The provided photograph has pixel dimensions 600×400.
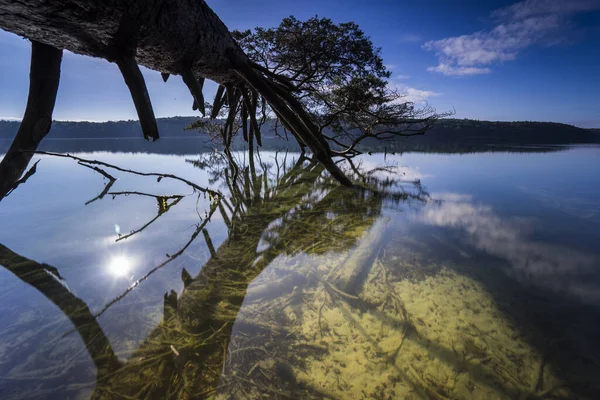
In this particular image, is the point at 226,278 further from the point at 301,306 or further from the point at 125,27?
the point at 125,27

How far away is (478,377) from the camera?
4.23 feet

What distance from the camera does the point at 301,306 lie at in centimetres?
188

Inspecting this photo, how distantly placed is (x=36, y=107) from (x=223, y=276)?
234cm

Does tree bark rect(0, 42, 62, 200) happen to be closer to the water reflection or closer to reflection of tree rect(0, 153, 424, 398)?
reflection of tree rect(0, 153, 424, 398)

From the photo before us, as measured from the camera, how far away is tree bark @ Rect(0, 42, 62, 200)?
217 centimetres

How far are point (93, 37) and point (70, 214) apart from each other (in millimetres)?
4079

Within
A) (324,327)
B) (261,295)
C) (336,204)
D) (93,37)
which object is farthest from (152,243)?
(336,204)

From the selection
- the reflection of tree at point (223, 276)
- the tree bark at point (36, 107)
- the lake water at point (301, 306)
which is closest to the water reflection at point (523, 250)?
the lake water at point (301, 306)

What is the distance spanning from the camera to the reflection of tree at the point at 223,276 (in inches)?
51.0

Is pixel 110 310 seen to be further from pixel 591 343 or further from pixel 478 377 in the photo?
pixel 591 343

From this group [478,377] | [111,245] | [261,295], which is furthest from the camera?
[111,245]

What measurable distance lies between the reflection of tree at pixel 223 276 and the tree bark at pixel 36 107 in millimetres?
456

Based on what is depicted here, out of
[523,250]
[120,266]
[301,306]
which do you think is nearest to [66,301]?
[120,266]

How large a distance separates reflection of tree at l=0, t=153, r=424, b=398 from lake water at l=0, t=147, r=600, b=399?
1 centimetres
